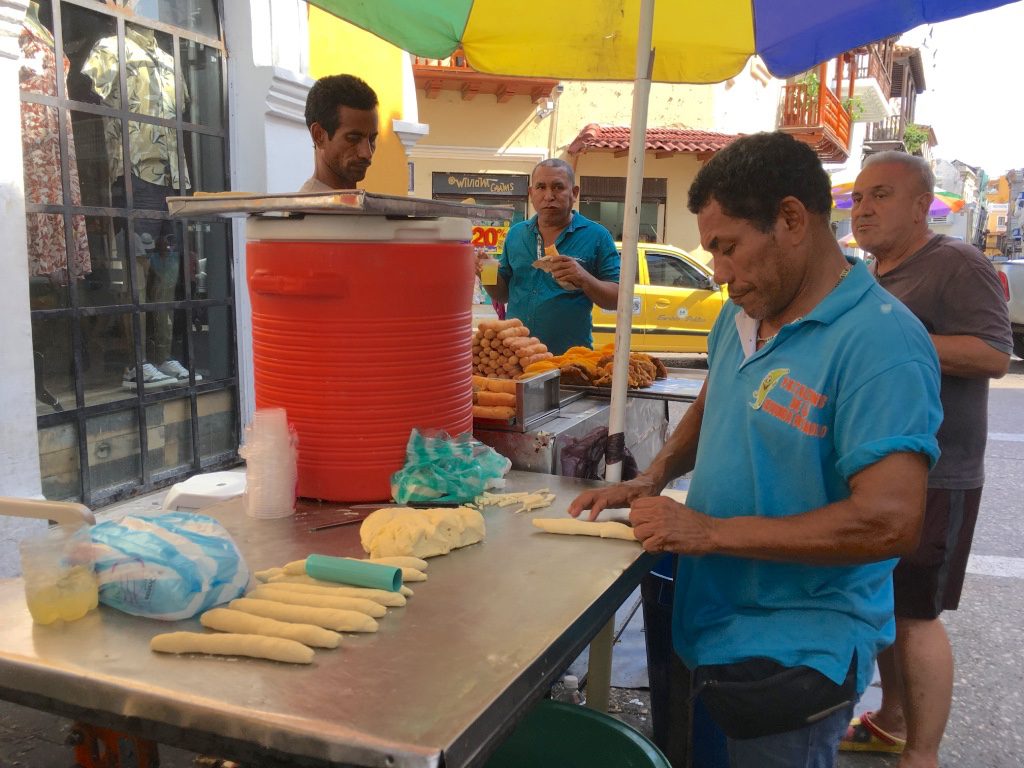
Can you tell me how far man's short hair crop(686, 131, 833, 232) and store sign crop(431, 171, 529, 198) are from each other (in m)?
13.7

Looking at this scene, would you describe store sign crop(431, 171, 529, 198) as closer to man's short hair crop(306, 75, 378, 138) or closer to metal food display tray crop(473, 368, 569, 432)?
A: man's short hair crop(306, 75, 378, 138)

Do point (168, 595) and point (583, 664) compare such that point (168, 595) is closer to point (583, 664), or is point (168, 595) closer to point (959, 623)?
point (583, 664)

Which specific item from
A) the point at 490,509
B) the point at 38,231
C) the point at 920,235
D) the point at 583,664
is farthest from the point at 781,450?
the point at 38,231

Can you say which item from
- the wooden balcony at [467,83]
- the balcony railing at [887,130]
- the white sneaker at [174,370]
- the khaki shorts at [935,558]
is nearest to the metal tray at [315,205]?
the khaki shorts at [935,558]

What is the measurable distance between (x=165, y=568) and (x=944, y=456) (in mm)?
2359

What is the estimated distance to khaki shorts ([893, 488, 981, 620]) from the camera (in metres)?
2.53

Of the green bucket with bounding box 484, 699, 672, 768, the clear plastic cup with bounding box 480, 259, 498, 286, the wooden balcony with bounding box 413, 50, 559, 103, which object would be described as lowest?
the green bucket with bounding box 484, 699, 672, 768

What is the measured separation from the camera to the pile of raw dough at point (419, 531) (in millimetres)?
1623

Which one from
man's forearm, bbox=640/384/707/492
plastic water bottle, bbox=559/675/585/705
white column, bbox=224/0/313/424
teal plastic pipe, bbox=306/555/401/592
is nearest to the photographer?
teal plastic pipe, bbox=306/555/401/592

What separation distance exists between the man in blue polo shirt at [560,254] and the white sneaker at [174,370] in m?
2.39

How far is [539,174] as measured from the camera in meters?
4.05

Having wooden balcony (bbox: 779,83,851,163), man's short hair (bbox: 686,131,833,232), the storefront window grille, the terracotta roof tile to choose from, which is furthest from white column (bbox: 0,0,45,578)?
wooden balcony (bbox: 779,83,851,163)

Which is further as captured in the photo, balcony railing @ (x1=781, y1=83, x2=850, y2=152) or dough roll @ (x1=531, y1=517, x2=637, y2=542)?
balcony railing @ (x1=781, y1=83, x2=850, y2=152)

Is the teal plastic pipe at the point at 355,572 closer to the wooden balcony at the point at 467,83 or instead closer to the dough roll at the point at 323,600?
the dough roll at the point at 323,600
